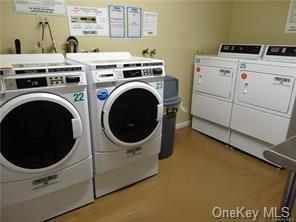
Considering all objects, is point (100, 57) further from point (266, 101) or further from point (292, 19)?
point (292, 19)

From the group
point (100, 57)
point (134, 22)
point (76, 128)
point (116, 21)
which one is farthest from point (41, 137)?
point (134, 22)

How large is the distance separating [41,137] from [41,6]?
1105mm

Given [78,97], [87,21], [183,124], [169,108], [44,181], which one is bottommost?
[183,124]

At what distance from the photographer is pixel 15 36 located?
67.5 inches

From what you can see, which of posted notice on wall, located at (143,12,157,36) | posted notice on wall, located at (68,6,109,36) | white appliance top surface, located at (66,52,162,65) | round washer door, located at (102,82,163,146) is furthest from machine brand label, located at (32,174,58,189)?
posted notice on wall, located at (143,12,157,36)

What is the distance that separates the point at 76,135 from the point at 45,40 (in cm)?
96

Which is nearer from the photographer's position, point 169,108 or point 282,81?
point 282,81

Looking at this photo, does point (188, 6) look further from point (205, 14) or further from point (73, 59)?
point (73, 59)

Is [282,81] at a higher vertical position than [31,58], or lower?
lower

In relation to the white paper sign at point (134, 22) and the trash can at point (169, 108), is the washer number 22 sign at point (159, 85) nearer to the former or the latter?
the trash can at point (169, 108)

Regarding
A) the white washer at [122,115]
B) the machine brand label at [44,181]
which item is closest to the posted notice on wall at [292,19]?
the white washer at [122,115]

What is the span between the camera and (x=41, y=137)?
1.30 m

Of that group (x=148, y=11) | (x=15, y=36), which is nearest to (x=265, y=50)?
(x=148, y=11)

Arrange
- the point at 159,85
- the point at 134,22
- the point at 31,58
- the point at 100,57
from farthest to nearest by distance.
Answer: the point at 134,22 → the point at 100,57 → the point at 159,85 → the point at 31,58
